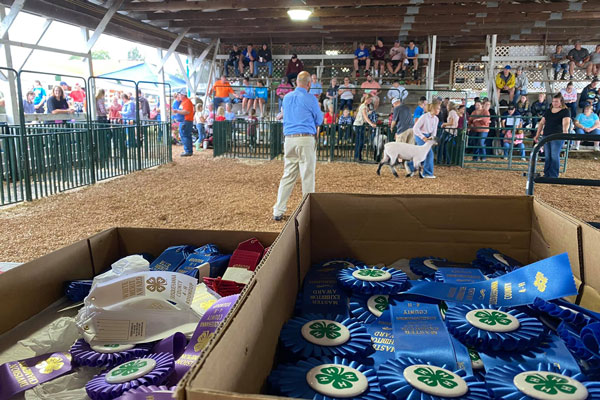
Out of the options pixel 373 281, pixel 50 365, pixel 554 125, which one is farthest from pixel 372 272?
pixel 554 125

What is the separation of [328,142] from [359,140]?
0.95 m

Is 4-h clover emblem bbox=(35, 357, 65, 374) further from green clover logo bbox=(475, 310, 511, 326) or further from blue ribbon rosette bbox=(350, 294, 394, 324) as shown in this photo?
green clover logo bbox=(475, 310, 511, 326)

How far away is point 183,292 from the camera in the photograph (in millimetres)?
1509

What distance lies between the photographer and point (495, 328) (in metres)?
1.29

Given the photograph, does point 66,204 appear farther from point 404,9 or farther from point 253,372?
point 404,9

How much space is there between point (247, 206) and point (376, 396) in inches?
233

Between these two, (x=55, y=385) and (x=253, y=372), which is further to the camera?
(x=55, y=385)

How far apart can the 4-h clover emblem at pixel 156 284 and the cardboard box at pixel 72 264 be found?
1.23 ft

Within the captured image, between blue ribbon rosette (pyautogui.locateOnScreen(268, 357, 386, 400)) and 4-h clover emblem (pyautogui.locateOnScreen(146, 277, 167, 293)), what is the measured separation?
1.70 ft

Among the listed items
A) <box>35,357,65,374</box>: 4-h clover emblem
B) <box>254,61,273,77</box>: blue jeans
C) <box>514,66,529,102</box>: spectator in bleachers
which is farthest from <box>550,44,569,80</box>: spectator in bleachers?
<box>35,357,65,374</box>: 4-h clover emblem

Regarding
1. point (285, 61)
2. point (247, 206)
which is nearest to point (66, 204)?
point (247, 206)

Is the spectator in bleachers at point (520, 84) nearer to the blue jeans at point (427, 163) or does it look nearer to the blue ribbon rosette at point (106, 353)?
the blue jeans at point (427, 163)

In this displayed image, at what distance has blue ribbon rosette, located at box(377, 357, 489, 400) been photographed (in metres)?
1.01

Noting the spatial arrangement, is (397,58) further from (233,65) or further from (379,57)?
(233,65)
